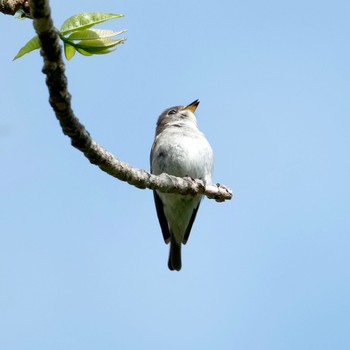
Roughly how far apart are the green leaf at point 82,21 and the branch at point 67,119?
1.21ft

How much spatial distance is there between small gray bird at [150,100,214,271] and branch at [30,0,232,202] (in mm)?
4312

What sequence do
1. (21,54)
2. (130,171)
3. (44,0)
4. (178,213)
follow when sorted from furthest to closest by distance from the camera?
(178,213)
(130,171)
(21,54)
(44,0)

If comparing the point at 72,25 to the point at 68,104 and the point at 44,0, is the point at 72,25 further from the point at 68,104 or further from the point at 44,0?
the point at 44,0

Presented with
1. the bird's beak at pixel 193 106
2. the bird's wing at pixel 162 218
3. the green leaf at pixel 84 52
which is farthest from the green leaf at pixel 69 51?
the bird's beak at pixel 193 106

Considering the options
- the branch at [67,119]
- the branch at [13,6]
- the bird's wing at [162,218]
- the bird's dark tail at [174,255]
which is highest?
the bird's wing at [162,218]

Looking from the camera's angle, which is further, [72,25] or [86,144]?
[86,144]

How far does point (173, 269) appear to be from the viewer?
40.1 ft

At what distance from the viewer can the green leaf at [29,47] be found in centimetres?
347

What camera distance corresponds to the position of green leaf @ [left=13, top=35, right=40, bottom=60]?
347cm

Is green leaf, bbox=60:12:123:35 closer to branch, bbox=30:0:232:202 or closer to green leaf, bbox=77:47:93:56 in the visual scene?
green leaf, bbox=77:47:93:56

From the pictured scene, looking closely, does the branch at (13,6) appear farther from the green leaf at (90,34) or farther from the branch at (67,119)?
the branch at (67,119)

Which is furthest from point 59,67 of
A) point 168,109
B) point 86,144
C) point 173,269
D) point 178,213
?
point 168,109

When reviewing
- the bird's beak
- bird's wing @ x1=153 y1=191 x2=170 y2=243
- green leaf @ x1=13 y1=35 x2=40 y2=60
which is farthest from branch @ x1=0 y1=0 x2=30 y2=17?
the bird's beak

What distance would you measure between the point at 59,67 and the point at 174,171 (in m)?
7.39
